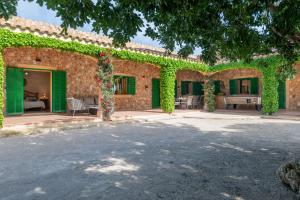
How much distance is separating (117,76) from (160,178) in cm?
1052

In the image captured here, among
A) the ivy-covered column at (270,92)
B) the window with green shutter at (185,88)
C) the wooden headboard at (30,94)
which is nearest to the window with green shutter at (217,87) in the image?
the window with green shutter at (185,88)

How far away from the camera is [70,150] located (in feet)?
16.3

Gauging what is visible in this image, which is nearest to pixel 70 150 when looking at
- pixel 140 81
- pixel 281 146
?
pixel 281 146

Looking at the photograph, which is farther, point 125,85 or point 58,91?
point 125,85

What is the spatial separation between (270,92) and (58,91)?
32.6 feet

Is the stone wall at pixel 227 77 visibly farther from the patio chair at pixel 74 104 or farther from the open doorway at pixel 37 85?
the open doorway at pixel 37 85

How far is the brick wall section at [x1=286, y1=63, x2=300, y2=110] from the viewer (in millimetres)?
12883

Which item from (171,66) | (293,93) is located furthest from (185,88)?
(293,93)

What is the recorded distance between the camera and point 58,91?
1103 centimetres

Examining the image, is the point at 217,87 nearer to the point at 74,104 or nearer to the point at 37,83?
the point at 74,104

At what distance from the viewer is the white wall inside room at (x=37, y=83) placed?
15.8 meters

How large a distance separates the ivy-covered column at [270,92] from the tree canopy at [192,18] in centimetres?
830

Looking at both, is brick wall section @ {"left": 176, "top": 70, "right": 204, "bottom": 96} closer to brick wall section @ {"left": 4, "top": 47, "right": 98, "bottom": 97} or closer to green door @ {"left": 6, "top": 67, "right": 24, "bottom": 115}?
brick wall section @ {"left": 4, "top": 47, "right": 98, "bottom": 97}

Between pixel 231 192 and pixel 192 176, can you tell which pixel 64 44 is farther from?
pixel 231 192
